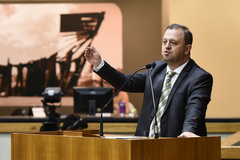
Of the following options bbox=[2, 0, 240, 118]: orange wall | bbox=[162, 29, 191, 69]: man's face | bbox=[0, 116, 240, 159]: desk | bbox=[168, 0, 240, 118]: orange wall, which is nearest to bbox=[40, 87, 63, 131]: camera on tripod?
bbox=[0, 116, 240, 159]: desk

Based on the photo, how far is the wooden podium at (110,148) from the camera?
1586 mm

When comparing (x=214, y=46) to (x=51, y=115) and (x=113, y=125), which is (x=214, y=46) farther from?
(x=51, y=115)

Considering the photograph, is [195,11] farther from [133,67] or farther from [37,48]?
[37,48]

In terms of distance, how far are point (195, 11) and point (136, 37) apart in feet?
4.15

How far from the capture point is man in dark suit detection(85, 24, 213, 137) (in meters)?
2.37

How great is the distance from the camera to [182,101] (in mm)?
2441

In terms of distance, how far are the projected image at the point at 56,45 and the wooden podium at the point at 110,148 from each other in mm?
6257

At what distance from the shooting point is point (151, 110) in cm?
252

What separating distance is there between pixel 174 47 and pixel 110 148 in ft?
3.60

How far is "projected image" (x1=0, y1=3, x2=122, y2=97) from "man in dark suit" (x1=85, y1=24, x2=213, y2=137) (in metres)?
5.56

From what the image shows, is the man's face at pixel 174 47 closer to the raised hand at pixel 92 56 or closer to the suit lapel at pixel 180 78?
the suit lapel at pixel 180 78

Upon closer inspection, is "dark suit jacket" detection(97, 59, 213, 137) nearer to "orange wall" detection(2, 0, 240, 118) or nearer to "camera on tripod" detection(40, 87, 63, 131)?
"camera on tripod" detection(40, 87, 63, 131)

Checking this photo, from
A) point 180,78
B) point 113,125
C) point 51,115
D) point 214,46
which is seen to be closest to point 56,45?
point 214,46

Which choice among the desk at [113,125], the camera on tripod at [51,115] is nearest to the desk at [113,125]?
the desk at [113,125]
